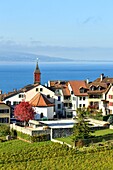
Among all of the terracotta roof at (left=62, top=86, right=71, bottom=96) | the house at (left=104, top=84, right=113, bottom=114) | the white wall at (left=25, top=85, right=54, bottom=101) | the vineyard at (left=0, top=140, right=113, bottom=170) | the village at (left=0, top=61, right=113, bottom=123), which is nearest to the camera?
the vineyard at (left=0, top=140, right=113, bottom=170)

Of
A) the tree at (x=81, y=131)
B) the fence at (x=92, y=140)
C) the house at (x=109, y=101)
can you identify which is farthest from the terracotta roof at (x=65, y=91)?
the fence at (x=92, y=140)

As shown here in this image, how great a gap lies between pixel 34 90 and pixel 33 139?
22.0 metres

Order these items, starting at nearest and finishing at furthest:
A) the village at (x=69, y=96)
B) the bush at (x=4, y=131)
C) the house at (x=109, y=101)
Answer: the bush at (x=4, y=131) → the house at (x=109, y=101) → the village at (x=69, y=96)

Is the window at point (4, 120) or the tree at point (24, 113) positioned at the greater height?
the tree at point (24, 113)

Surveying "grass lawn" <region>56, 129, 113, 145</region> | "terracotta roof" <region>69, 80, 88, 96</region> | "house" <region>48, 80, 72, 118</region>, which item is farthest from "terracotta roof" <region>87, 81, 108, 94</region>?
"grass lawn" <region>56, 129, 113, 145</region>

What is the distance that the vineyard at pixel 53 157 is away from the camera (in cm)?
3453

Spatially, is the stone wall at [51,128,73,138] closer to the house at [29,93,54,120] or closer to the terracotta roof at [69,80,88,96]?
the house at [29,93,54,120]

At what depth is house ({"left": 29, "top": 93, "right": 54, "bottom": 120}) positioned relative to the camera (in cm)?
6019

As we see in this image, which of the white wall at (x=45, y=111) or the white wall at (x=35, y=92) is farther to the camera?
the white wall at (x=35, y=92)

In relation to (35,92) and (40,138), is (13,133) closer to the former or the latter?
(40,138)

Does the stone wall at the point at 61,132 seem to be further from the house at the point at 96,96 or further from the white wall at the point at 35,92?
the white wall at the point at 35,92

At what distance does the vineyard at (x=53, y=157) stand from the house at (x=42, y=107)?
1897cm

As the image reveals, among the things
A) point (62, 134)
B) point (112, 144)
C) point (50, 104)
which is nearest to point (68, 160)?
point (112, 144)

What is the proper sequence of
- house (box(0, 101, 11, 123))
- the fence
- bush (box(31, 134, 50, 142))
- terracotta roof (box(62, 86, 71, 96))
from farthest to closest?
terracotta roof (box(62, 86, 71, 96)), house (box(0, 101, 11, 123)), bush (box(31, 134, 50, 142)), the fence
